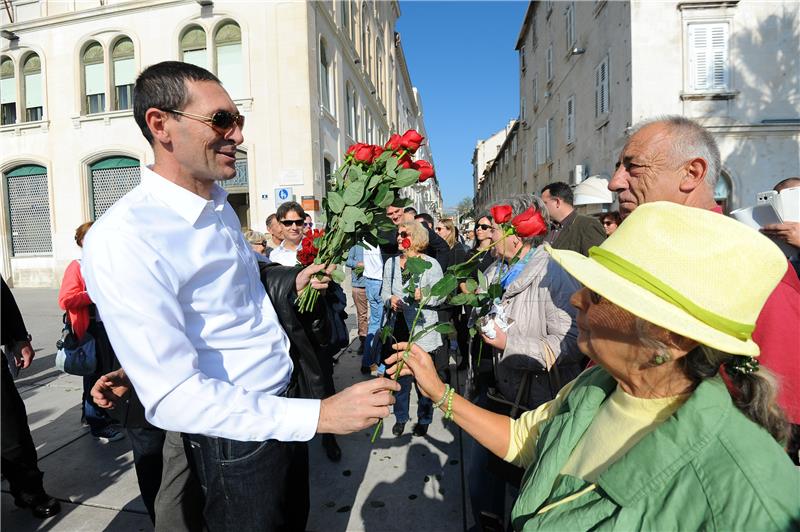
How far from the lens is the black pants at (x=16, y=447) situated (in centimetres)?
252

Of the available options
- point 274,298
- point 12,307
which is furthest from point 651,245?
point 12,307

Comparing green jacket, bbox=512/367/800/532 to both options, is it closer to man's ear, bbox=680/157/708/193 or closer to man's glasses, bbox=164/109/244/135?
man's ear, bbox=680/157/708/193

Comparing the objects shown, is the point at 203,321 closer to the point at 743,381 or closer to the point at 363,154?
the point at 363,154

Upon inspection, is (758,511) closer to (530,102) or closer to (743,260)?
(743,260)

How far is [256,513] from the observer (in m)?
1.43

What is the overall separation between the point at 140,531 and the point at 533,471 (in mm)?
2517

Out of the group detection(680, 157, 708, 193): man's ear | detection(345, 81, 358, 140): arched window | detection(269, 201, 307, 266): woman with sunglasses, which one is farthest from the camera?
detection(345, 81, 358, 140): arched window

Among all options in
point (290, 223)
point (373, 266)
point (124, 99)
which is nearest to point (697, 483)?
point (290, 223)

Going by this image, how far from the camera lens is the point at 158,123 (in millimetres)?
1377

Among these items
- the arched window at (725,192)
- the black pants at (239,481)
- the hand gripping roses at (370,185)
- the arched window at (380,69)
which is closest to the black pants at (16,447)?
the black pants at (239,481)

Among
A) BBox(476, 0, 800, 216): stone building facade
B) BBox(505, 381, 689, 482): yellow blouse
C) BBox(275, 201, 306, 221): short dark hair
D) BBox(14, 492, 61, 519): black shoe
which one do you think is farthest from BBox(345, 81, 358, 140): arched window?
BBox(505, 381, 689, 482): yellow blouse

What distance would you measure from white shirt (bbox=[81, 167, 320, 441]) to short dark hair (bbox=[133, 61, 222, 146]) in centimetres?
23

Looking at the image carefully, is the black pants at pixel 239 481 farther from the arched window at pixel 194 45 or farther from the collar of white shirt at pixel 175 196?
the arched window at pixel 194 45

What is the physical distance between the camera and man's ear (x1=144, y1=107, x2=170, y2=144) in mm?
1364
